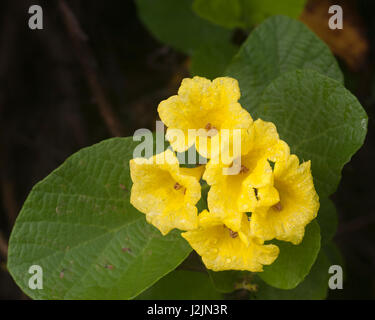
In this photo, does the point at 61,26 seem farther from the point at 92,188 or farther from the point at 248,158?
the point at 248,158

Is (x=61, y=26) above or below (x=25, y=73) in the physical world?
above

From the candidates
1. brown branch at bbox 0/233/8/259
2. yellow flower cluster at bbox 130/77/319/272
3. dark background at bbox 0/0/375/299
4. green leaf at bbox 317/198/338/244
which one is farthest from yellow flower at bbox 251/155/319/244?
brown branch at bbox 0/233/8/259

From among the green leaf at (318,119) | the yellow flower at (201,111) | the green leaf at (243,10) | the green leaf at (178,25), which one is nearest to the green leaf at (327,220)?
the green leaf at (318,119)

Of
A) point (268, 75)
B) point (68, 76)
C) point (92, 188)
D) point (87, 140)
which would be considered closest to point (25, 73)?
point (68, 76)

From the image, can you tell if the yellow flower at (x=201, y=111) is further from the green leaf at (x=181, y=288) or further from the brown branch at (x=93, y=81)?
the brown branch at (x=93, y=81)

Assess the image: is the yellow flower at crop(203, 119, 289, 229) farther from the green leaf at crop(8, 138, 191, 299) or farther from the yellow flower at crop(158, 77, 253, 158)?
the green leaf at crop(8, 138, 191, 299)

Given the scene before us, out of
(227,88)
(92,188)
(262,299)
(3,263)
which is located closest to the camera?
(227,88)
